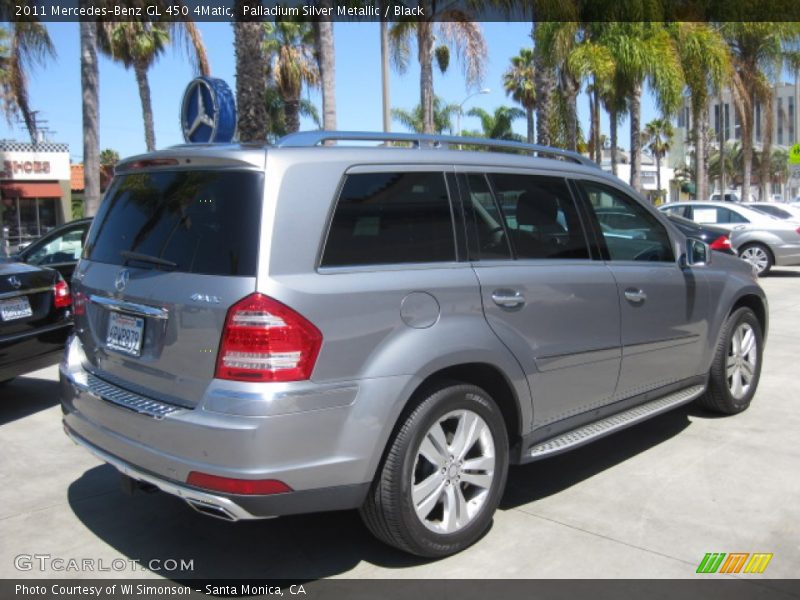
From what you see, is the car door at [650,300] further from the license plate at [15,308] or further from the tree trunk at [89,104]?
the tree trunk at [89,104]

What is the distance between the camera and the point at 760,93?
29.4 m

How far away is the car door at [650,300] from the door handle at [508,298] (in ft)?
3.01

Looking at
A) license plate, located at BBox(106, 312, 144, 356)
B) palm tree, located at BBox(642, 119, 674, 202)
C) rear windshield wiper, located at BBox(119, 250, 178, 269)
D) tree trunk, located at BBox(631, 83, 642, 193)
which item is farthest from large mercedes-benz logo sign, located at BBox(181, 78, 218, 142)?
palm tree, located at BBox(642, 119, 674, 202)

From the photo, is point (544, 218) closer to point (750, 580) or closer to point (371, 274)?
point (371, 274)

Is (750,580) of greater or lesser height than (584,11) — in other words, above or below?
below

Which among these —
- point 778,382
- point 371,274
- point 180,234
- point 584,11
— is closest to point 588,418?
point 371,274

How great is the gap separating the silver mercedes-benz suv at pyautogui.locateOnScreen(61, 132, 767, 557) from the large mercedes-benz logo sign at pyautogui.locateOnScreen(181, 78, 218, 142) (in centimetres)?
291

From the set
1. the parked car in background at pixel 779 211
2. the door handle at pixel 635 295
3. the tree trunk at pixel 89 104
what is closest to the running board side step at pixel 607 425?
the door handle at pixel 635 295

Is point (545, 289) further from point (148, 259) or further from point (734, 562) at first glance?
point (148, 259)

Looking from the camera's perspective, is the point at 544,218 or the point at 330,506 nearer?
the point at 330,506

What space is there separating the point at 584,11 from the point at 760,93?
1306 cm

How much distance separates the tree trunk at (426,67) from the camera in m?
20.1

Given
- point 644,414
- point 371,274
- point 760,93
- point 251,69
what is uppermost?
point 760,93

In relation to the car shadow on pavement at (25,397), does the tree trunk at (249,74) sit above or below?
above
